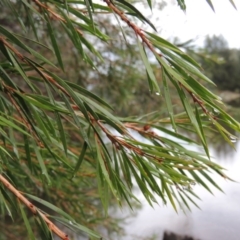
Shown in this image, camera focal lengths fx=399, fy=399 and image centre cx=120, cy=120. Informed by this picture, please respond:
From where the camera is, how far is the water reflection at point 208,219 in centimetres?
284

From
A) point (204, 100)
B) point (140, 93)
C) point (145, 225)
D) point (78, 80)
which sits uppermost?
point (140, 93)

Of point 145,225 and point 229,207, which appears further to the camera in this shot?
point 145,225

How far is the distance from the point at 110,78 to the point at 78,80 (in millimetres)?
200

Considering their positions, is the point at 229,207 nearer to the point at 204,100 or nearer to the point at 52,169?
the point at 52,169

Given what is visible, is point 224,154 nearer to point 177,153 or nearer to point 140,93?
point 140,93

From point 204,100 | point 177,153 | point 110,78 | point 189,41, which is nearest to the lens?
point 204,100

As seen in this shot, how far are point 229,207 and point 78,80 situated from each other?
5.15 ft

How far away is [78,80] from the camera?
239 centimetres

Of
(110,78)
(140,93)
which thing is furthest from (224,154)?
(110,78)

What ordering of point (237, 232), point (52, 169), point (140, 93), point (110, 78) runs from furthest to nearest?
point (140, 93) → point (237, 232) → point (110, 78) → point (52, 169)

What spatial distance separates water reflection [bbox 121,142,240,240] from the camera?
284 centimetres

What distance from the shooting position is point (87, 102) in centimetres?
62

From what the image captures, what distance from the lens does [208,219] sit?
3.22 m

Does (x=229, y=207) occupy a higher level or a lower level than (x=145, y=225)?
higher
